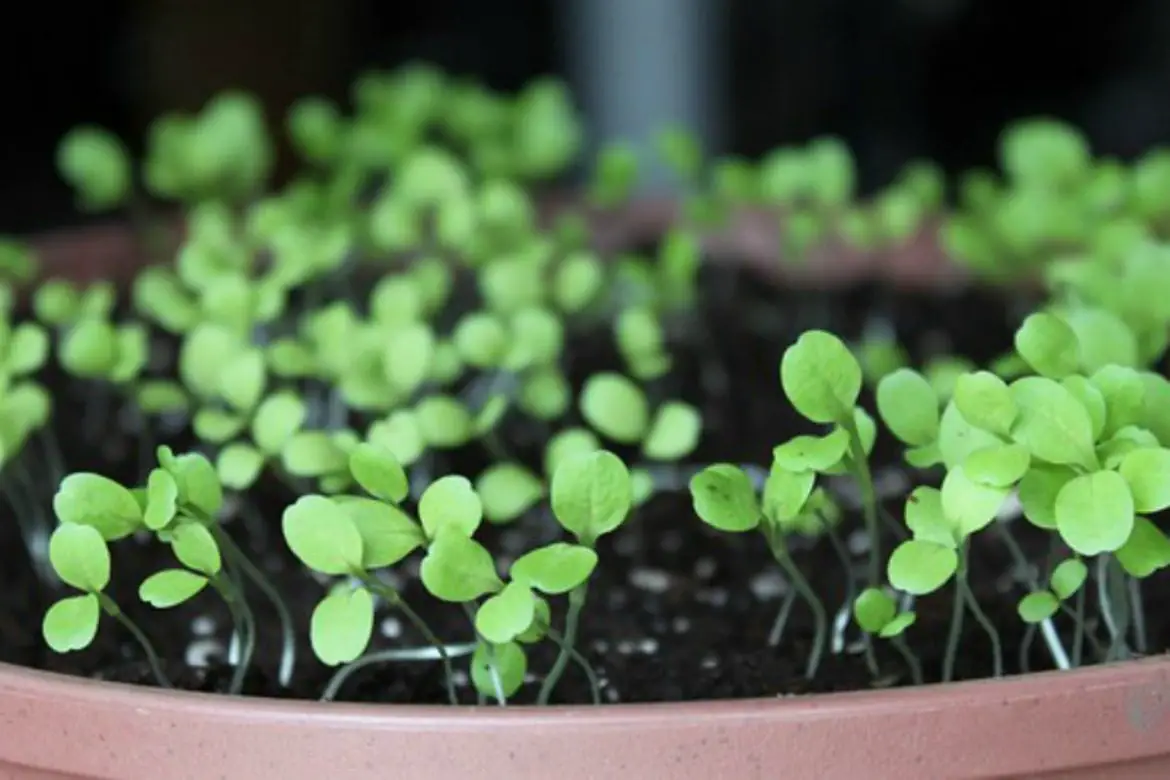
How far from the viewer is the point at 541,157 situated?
112 cm

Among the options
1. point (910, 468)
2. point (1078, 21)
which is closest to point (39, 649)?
point (910, 468)

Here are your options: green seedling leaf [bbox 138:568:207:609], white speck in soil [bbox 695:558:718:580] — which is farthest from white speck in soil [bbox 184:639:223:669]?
white speck in soil [bbox 695:558:718:580]

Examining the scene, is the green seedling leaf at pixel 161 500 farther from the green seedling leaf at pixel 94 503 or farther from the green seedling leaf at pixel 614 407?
the green seedling leaf at pixel 614 407

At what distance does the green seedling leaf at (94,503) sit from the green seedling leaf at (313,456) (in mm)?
86

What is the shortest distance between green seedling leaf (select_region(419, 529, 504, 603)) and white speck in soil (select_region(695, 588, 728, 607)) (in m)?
0.20

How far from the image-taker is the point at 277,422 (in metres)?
0.66

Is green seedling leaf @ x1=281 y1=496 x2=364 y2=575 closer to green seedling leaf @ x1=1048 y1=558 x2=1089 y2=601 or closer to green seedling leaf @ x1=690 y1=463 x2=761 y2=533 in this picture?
green seedling leaf @ x1=690 y1=463 x2=761 y2=533

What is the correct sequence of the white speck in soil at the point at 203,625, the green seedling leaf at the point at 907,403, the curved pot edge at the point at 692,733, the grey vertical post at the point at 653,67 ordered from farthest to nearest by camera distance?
the grey vertical post at the point at 653,67 < the white speck in soil at the point at 203,625 < the green seedling leaf at the point at 907,403 < the curved pot edge at the point at 692,733

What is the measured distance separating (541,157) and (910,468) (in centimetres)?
37

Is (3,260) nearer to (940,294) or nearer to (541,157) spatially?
(541,157)

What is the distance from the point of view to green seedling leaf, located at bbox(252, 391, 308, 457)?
659 millimetres

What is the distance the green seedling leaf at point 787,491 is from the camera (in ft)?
1.80

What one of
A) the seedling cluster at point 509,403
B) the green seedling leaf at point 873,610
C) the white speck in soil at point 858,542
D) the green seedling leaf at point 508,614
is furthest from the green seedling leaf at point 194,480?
the white speck in soil at point 858,542

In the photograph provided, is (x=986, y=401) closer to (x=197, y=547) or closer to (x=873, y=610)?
(x=873, y=610)
